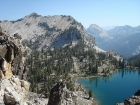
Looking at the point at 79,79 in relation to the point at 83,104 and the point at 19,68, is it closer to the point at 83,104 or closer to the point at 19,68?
the point at 83,104

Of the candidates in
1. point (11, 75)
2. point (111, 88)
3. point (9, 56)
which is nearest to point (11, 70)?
point (11, 75)

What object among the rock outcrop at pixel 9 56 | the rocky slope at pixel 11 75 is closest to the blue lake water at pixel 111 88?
the rocky slope at pixel 11 75

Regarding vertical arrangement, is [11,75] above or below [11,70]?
below

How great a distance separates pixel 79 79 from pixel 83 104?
286 feet

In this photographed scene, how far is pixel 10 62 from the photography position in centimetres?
4216

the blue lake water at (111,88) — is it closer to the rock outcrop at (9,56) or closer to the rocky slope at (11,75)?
the rocky slope at (11,75)

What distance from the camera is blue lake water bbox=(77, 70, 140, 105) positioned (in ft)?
424

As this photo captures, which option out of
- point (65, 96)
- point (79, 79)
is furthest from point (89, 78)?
point (65, 96)

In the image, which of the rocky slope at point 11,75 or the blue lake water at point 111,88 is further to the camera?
the blue lake water at point 111,88

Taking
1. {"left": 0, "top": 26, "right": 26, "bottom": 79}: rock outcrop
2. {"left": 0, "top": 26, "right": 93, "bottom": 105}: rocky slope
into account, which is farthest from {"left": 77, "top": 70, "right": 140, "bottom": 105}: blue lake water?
{"left": 0, "top": 26, "right": 26, "bottom": 79}: rock outcrop

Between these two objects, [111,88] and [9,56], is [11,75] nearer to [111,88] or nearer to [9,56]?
[9,56]

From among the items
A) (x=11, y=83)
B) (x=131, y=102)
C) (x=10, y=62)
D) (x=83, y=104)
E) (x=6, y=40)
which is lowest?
(x=83, y=104)

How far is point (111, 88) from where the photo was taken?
160875 mm

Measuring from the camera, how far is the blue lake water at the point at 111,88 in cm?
12925
